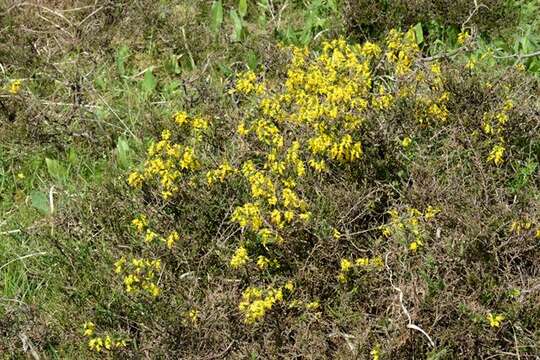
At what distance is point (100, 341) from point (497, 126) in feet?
7.04

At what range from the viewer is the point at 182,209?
4070 mm

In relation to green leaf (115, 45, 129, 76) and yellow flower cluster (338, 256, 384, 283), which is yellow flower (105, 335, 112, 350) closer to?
yellow flower cluster (338, 256, 384, 283)

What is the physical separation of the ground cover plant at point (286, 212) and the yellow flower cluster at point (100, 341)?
0.01 m

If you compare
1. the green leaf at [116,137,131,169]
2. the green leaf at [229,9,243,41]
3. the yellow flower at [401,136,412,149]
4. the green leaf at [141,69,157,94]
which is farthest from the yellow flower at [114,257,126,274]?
the green leaf at [229,9,243,41]

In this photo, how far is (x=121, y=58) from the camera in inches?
216

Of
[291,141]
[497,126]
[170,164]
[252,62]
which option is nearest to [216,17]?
[252,62]

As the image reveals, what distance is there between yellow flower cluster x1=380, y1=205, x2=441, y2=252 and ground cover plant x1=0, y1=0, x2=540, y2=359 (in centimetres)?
1

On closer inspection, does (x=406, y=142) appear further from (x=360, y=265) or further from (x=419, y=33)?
(x=419, y=33)

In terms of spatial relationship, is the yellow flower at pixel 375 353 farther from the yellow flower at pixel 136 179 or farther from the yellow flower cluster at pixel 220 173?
the yellow flower at pixel 136 179

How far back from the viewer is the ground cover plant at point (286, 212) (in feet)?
11.7

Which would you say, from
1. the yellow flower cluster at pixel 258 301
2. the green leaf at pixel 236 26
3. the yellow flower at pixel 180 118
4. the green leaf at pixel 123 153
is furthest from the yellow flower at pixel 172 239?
the green leaf at pixel 236 26

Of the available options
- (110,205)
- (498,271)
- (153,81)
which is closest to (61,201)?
(110,205)

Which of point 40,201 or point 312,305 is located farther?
point 40,201

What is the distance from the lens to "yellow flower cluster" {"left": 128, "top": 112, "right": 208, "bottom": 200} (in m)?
4.03
